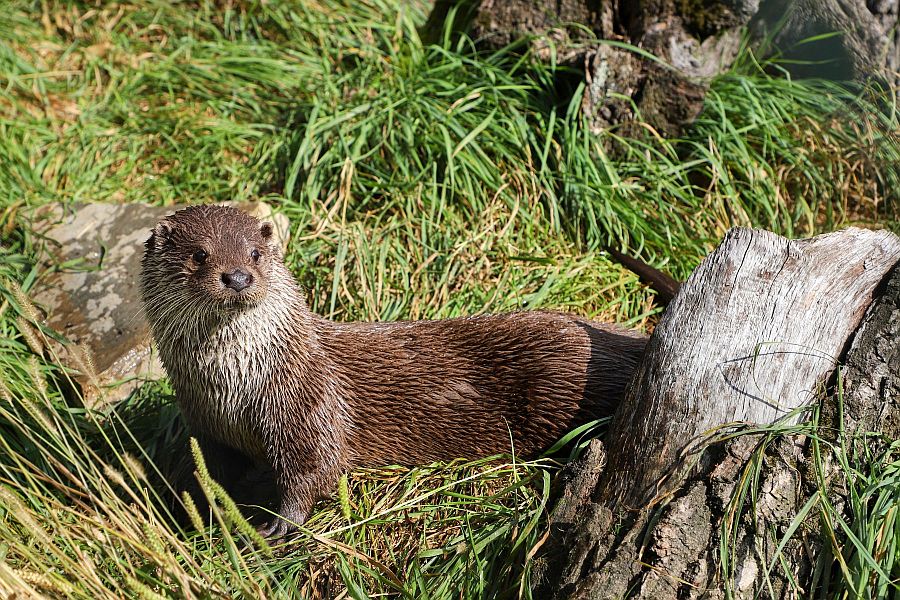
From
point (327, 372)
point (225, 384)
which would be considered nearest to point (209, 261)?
point (225, 384)

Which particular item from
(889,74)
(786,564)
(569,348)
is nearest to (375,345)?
(569,348)

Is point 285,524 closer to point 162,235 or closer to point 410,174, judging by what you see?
point 162,235

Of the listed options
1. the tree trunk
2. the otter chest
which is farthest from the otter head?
the tree trunk

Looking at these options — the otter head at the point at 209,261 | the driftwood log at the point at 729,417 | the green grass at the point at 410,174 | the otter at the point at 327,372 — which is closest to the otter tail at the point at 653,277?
the green grass at the point at 410,174

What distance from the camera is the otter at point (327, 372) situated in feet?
8.51

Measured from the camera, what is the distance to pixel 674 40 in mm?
3734

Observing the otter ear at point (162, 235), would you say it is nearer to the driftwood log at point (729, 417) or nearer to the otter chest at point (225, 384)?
the otter chest at point (225, 384)

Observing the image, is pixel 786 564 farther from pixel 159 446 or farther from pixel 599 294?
pixel 159 446

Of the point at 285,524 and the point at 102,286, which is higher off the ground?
the point at 102,286

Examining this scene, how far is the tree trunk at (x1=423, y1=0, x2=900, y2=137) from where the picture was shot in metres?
3.72

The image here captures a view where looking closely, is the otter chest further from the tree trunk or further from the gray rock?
the tree trunk

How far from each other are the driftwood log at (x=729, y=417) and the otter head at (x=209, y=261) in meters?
1.06

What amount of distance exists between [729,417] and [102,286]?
2627mm

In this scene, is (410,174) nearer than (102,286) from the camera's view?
No
